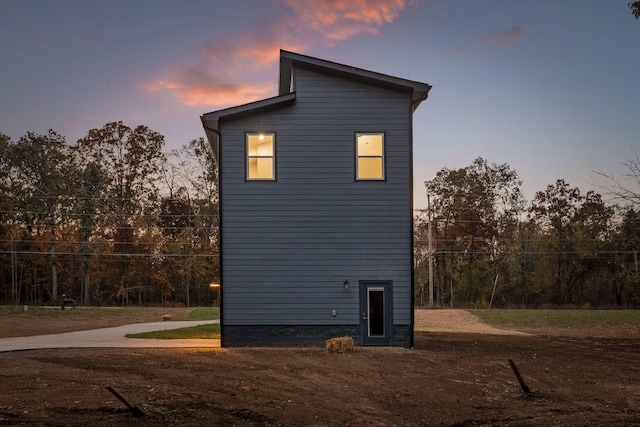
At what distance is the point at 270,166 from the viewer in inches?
661

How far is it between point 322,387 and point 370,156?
8150mm

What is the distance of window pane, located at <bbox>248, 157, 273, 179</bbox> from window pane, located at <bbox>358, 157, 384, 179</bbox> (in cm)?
279

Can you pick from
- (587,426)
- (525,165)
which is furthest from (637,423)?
(525,165)

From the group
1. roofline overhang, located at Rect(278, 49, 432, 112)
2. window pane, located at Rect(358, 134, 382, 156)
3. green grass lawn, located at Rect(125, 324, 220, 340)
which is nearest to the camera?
roofline overhang, located at Rect(278, 49, 432, 112)

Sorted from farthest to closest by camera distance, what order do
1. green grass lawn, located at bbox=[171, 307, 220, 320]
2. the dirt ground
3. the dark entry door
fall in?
green grass lawn, located at bbox=[171, 307, 220, 320] → the dark entry door → the dirt ground

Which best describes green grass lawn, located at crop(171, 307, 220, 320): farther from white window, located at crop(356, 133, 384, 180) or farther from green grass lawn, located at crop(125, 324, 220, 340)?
white window, located at crop(356, 133, 384, 180)

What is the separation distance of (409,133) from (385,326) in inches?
235

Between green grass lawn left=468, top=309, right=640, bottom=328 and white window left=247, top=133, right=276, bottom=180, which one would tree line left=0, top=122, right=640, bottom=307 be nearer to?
green grass lawn left=468, top=309, right=640, bottom=328

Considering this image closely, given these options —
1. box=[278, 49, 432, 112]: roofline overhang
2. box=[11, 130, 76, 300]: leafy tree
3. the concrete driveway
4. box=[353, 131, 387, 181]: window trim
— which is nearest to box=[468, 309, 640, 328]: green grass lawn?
box=[353, 131, 387, 181]: window trim

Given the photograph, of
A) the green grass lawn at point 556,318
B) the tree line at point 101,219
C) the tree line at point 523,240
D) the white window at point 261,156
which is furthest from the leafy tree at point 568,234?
the white window at point 261,156

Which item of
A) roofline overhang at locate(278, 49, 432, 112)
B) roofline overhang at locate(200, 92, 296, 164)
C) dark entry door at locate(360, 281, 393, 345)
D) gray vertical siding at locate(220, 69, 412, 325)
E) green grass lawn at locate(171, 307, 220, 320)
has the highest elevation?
roofline overhang at locate(278, 49, 432, 112)

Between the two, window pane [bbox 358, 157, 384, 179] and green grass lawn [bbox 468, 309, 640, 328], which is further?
green grass lawn [bbox 468, 309, 640, 328]

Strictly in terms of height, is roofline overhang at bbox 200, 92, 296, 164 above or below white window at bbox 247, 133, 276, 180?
above

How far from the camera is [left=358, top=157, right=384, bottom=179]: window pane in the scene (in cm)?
1681
